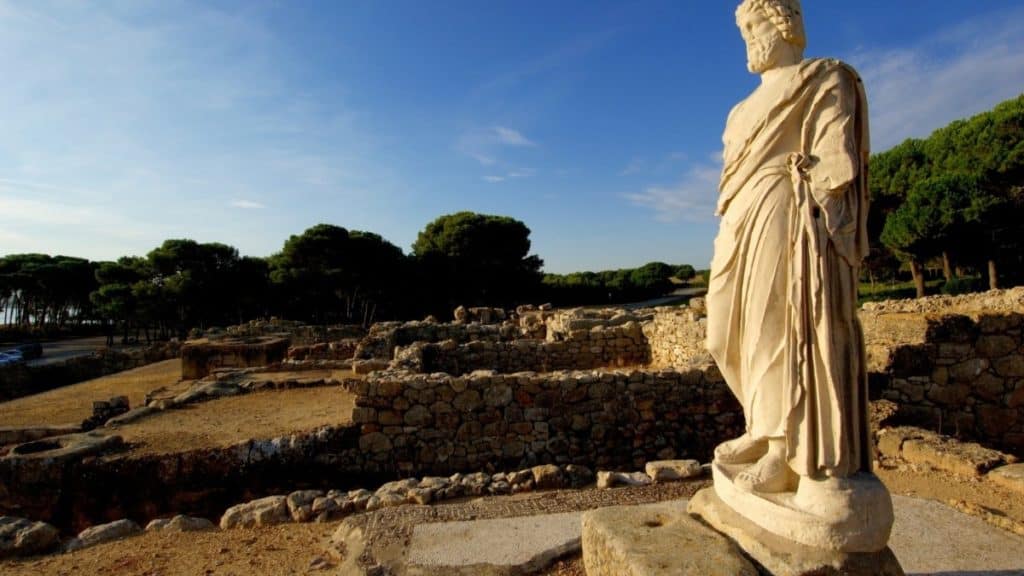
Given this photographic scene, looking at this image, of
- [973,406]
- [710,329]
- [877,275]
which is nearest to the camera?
[710,329]

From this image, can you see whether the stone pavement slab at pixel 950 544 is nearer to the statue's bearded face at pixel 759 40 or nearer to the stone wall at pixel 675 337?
the statue's bearded face at pixel 759 40

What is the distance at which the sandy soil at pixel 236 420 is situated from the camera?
6.98 meters

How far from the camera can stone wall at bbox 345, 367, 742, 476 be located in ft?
21.5

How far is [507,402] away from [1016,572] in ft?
15.1

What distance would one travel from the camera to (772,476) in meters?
2.38

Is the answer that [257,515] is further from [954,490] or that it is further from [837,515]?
[954,490]

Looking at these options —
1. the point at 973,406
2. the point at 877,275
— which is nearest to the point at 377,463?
the point at 973,406

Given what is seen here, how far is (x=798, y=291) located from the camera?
225 centimetres

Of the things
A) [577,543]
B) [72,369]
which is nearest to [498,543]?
[577,543]

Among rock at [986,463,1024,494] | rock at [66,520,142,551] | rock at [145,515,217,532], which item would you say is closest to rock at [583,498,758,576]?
rock at [145,515,217,532]

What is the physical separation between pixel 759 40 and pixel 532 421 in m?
4.96

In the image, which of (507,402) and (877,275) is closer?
(507,402)

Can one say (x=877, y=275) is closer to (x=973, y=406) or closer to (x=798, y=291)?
(x=973, y=406)

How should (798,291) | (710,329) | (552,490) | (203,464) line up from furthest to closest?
(203,464), (552,490), (710,329), (798,291)
